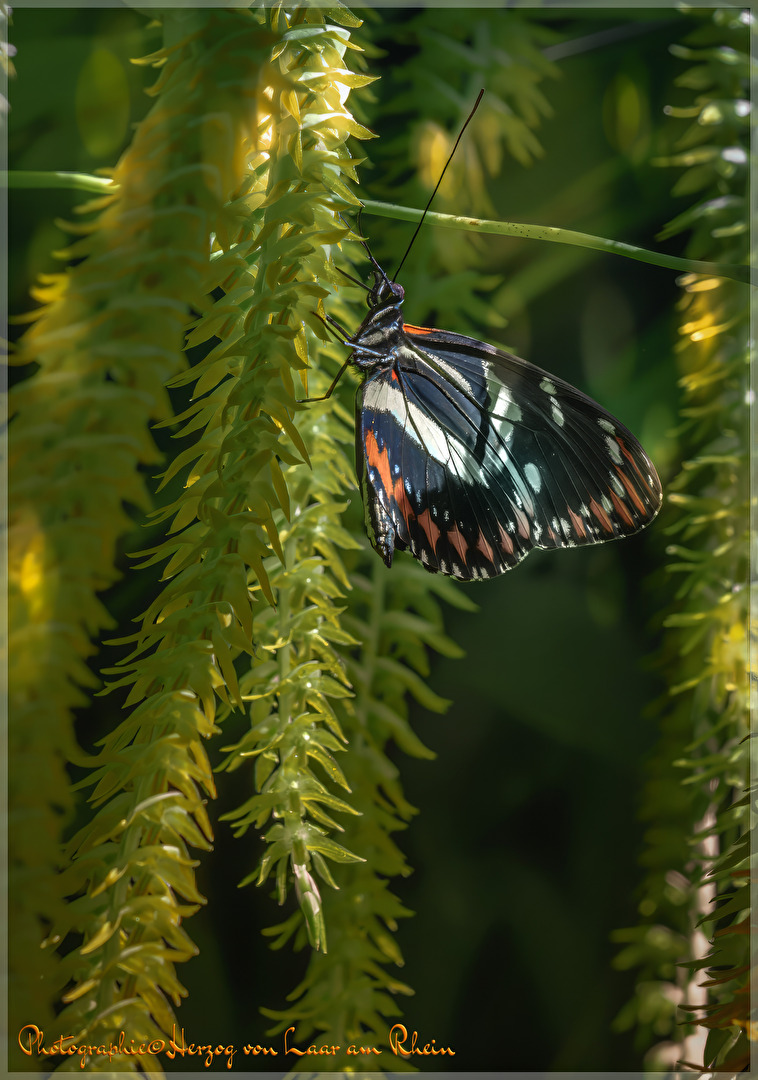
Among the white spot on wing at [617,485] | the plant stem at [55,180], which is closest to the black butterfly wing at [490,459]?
the white spot on wing at [617,485]

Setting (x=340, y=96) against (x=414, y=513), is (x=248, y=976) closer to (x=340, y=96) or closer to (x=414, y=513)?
(x=414, y=513)

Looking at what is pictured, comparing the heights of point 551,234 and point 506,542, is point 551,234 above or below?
above

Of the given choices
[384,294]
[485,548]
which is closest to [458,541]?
[485,548]

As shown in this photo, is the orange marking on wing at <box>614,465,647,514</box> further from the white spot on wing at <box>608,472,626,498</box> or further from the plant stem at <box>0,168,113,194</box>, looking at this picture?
the plant stem at <box>0,168,113,194</box>

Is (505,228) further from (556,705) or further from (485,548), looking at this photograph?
(556,705)

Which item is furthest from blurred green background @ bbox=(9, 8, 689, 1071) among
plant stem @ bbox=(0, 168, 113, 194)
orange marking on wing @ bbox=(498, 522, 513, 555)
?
plant stem @ bbox=(0, 168, 113, 194)

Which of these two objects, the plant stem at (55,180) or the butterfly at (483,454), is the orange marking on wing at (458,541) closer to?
the butterfly at (483,454)
